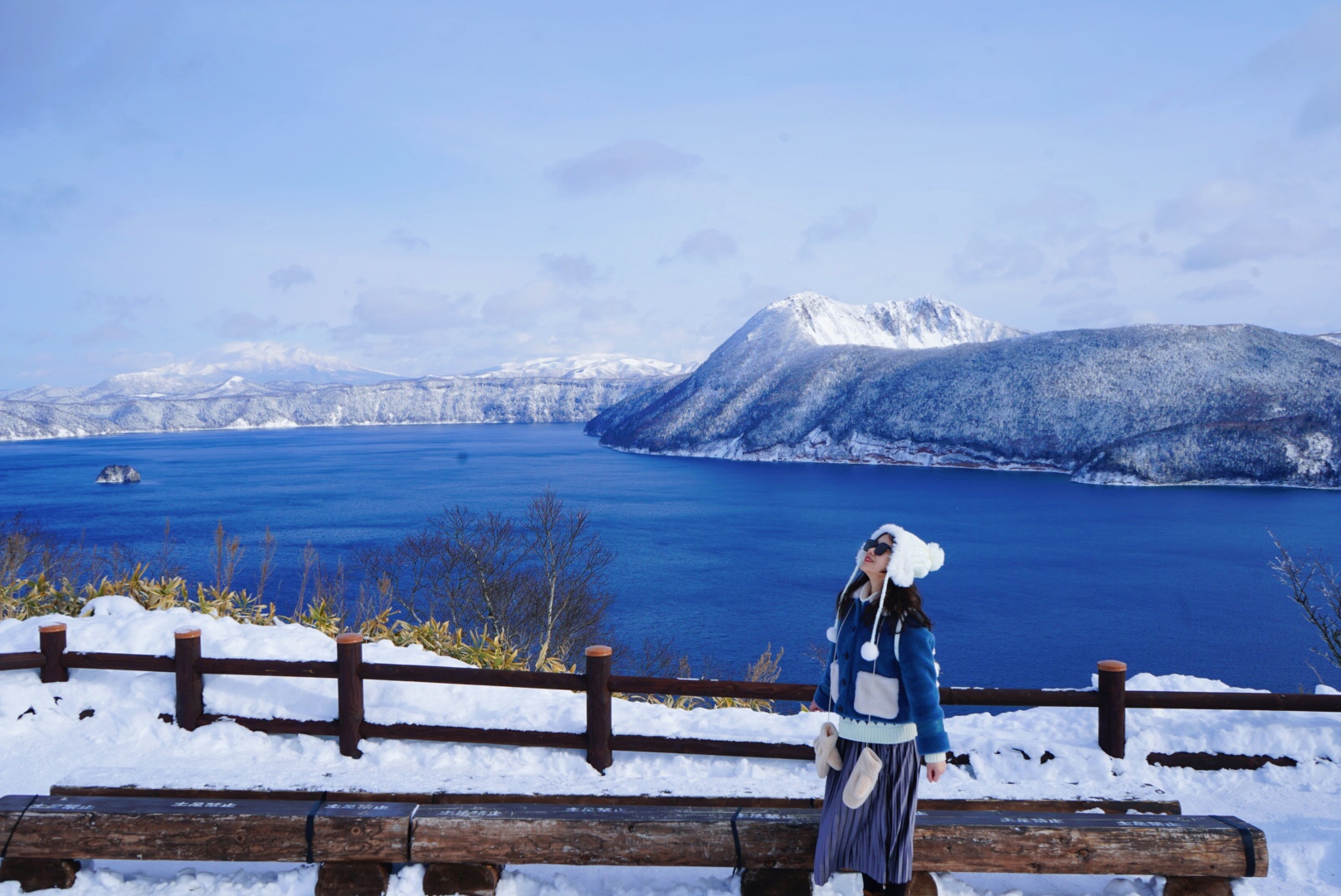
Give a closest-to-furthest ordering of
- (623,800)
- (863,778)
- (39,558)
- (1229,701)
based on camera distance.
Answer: (863,778), (623,800), (1229,701), (39,558)

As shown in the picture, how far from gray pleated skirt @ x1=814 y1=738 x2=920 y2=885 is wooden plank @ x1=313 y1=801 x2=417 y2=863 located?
1928mm

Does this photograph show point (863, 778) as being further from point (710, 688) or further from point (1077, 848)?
point (710, 688)

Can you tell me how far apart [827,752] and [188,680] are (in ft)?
17.1

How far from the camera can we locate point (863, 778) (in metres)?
3.38

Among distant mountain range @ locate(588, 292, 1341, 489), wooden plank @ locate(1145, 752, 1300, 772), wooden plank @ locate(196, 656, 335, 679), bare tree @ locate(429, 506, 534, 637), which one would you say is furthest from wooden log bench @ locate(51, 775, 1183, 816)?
distant mountain range @ locate(588, 292, 1341, 489)

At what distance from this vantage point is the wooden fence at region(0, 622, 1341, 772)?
5.93m

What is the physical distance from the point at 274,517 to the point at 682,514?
1155 inches

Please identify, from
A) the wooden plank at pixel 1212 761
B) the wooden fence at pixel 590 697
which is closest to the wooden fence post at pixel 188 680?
the wooden fence at pixel 590 697

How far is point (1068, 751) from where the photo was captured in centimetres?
625

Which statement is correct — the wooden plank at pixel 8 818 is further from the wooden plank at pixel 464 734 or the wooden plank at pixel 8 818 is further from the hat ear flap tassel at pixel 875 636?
the hat ear flap tassel at pixel 875 636

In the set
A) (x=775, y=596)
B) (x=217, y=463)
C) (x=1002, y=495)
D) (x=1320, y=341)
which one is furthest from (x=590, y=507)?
(x=1320, y=341)

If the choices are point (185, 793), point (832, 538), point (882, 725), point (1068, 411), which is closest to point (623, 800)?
point (882, 725)

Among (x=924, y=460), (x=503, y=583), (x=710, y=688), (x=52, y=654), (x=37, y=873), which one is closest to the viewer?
(x=37, y=873)

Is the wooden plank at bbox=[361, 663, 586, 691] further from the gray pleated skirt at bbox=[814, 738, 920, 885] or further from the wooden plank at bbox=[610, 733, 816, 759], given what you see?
the gray pleated skirt at bbox=[814, 738, 920, 885]
